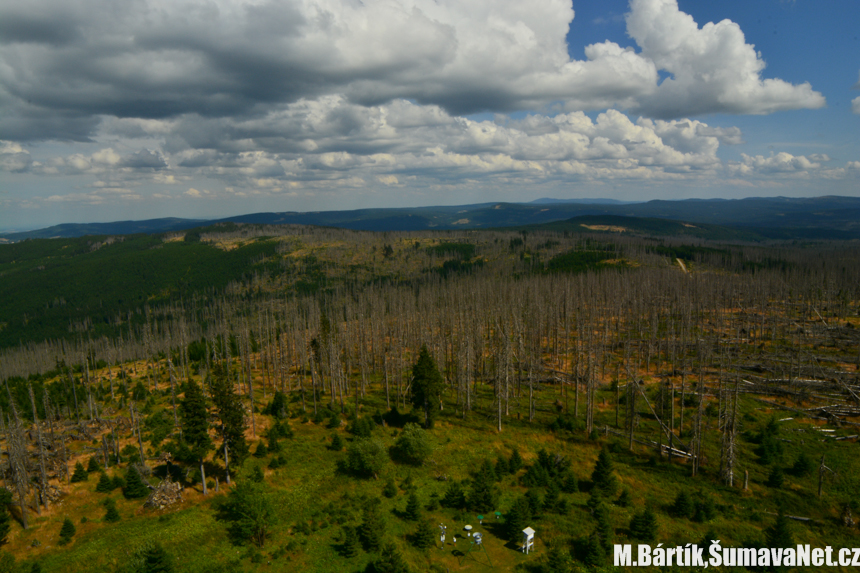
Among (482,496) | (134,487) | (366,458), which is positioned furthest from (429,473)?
(134,487)

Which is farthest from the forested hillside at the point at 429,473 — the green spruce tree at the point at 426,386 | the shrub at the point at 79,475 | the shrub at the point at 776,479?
the shrub at the point at 776,479

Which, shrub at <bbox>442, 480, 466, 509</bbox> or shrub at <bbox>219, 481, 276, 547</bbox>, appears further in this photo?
shrub at <bbox>442, 480, 466, 509</bbox>

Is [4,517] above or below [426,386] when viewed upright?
below

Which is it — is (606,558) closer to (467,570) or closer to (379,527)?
(467,570)

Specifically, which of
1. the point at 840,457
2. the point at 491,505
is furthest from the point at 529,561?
the point at 840,457

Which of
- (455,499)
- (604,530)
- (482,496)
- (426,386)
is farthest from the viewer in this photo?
(426,386)

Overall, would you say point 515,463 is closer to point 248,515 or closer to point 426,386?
point 426,386

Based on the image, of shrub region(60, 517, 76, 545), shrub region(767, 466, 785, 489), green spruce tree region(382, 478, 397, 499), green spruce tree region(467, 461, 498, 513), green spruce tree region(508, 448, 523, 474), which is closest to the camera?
shrub region(60, 517, 76, 545)

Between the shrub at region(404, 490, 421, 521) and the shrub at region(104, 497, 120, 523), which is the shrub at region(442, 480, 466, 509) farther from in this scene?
the shrub at region(104, 497, 120, 523)

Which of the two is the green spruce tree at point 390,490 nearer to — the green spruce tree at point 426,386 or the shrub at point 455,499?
the shrub at point 455,499

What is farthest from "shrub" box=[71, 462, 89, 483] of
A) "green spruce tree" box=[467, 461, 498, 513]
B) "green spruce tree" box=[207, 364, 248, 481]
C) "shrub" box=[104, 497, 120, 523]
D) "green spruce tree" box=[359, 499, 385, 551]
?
"green spruce tree" box=[467, 461, 498, 513]

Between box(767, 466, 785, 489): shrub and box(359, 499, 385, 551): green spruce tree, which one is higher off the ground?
box(359, 499, 385, 551): green spruce tree
